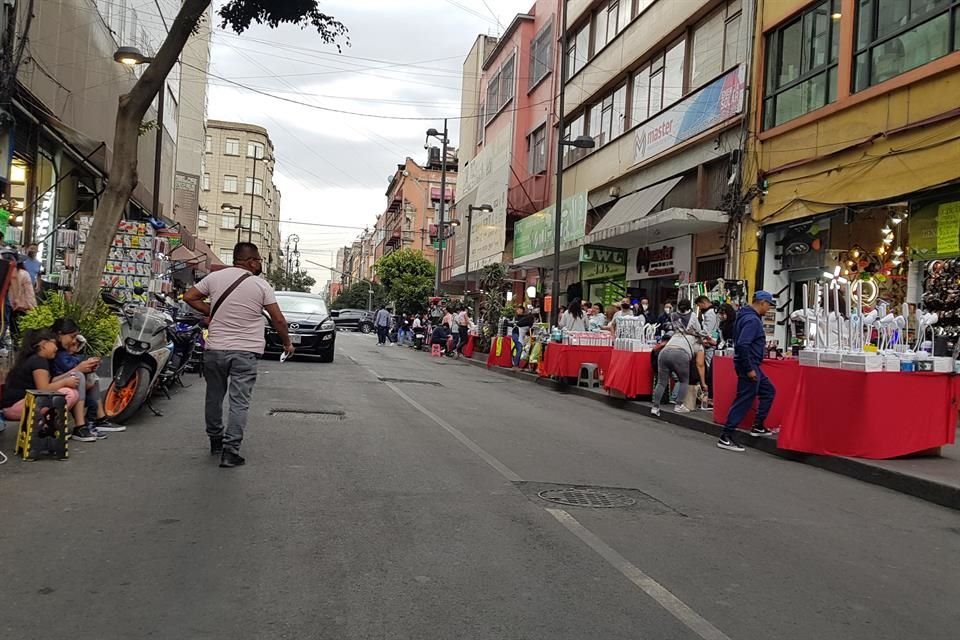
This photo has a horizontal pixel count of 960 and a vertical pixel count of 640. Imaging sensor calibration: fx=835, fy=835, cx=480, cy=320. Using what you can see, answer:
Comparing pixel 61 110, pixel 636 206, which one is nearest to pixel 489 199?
pixel 636 206

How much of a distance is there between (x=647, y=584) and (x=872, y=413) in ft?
17.2

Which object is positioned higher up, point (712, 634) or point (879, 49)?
point (879, 49)

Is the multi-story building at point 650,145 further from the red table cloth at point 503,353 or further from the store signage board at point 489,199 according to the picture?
the red table cloth at point 503,353

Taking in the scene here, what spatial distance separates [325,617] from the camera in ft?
11.9

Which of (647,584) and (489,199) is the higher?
(489,199)

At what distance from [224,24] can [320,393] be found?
533cm

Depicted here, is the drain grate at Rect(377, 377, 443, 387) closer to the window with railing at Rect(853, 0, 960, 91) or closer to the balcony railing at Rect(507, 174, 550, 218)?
the window with railing at Rect(853, 0, 960, 91)

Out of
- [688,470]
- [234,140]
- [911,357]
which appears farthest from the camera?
[234,140]

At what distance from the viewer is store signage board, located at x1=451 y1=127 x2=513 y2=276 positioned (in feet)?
109

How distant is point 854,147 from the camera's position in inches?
557

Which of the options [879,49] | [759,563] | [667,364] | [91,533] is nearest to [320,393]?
[667,364]

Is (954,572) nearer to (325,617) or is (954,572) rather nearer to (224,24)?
(325,617)

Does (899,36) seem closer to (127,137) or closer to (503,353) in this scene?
(127,137)

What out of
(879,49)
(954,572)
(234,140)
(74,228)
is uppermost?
(234,140)
